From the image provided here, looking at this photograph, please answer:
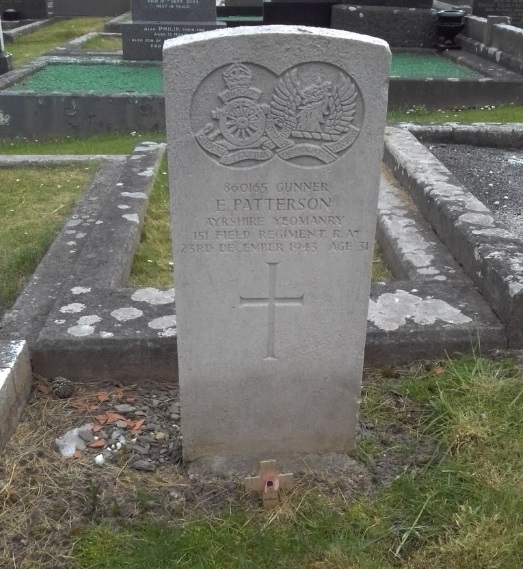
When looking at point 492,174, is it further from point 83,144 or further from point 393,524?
point 83,144

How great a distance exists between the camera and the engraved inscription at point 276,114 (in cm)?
219

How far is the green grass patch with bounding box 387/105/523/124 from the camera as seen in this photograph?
8953 millimetres

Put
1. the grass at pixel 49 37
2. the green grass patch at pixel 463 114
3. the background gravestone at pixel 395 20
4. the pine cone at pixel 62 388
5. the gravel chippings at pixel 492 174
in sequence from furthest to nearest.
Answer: the grass at pixel 49 37
the background gravestone at pixel 395 20
the green grass patch at pixel 463 114
the gravel chippings at pixel 492 174
the pine cone at pixel 62 388

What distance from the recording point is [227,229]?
2.38m

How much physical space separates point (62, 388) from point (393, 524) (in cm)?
160

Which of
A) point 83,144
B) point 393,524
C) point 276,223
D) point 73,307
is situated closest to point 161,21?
point 83,144

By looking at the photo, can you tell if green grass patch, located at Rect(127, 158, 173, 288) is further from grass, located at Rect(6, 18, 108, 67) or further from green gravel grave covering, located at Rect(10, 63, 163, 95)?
grass, located at Rect(6, 18, 108, 67)

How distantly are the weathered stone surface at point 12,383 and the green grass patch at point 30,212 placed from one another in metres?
0.84

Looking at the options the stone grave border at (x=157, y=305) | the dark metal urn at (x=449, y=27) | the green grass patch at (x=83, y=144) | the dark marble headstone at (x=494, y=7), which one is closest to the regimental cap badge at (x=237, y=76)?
the stone grave border at (x=157, y=305)

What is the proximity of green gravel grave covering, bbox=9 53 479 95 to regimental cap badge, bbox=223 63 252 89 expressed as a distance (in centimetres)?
751

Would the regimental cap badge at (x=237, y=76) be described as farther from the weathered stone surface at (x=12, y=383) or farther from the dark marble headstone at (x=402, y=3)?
the dark marble headstone at (x=402, y=3)

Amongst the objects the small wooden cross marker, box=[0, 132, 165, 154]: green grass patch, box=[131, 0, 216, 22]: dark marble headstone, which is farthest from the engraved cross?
box=[131, 0, 216, 22]: dark marble headstone

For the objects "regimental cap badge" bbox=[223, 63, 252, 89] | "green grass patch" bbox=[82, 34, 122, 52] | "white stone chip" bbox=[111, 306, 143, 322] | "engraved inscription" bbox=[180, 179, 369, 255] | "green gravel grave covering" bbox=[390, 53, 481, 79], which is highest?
"regimental cap badge" bbox=[223, 63, 252, 89]

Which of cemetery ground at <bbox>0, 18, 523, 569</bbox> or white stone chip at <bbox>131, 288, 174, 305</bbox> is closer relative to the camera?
cemetery ground at <bbox>0, 18, 523, 569</bbox>
